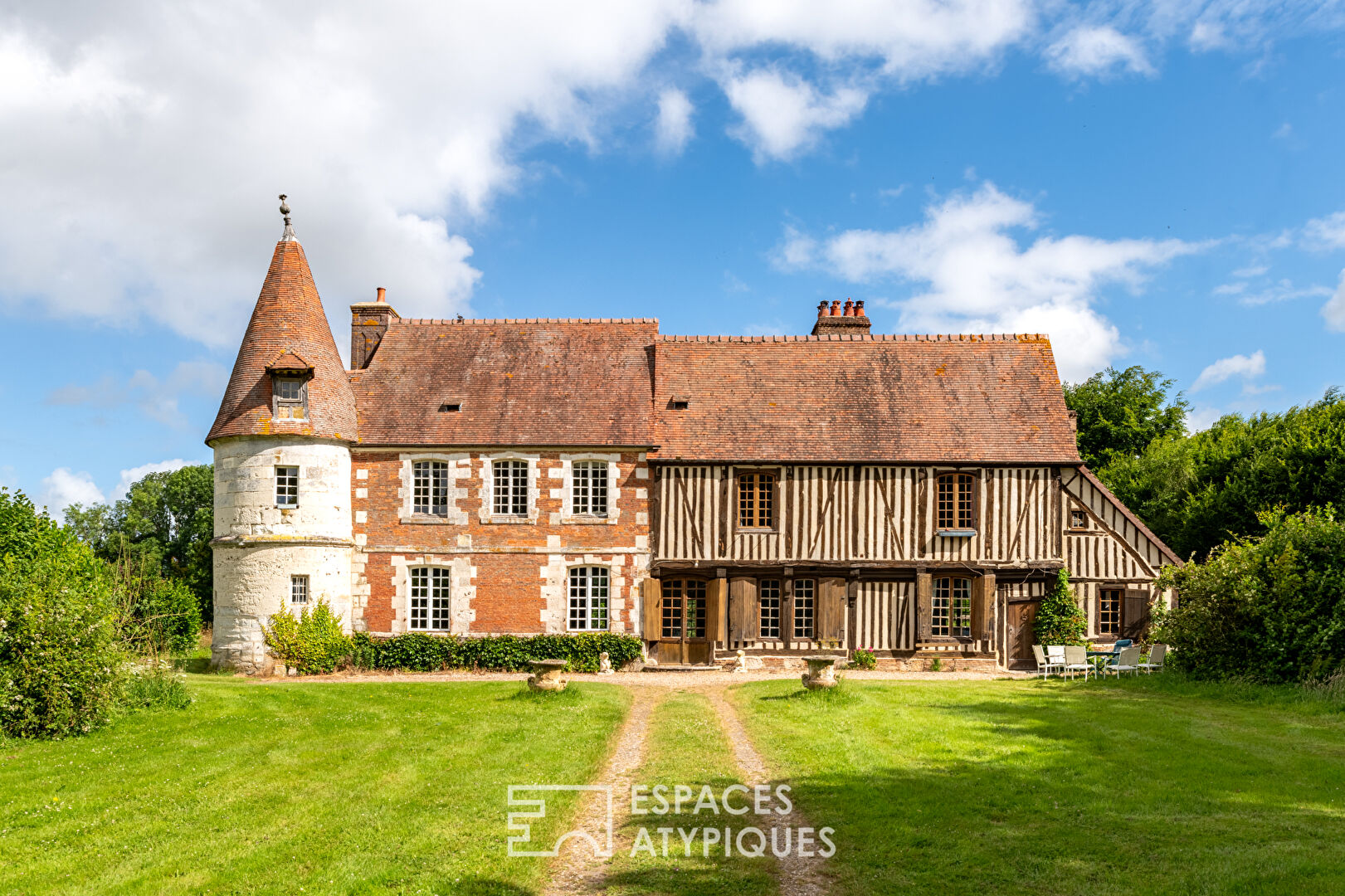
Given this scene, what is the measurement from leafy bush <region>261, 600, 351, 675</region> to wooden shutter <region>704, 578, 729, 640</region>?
298 inches

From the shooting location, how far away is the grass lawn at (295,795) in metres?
7.45

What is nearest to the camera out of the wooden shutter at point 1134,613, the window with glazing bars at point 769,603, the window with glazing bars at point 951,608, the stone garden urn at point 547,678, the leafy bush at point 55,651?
the leafy bush at point 55,651

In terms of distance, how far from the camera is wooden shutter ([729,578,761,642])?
2025 centimetres

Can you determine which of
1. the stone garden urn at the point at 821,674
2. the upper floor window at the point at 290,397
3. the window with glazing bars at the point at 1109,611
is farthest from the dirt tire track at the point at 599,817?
the window with glazing bars at the point at 1109,611

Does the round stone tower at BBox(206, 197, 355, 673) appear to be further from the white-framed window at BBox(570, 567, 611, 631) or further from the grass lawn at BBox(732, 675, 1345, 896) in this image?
the grass lawn at BBox(732, 675, 1345, 896)

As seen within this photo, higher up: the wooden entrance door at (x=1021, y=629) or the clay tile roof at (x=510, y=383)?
the clay tile roof at (x=510, y=383)

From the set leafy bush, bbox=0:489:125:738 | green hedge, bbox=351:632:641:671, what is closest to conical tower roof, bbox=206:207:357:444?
green hedge, bbox=351:632:641:671

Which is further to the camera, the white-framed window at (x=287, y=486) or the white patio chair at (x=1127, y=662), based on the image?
the white-framed window at (x=287, y=486)

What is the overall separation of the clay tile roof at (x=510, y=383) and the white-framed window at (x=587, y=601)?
112 inches

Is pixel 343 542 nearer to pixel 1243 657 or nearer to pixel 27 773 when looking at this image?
pixel 27 773

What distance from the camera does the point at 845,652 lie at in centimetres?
2016

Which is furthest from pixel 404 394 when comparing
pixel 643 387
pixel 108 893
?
pixel 108 893

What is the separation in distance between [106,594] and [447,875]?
9139 millimetres

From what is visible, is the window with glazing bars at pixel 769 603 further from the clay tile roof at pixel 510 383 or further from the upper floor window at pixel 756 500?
the clay tile roof at pixel 510 383
